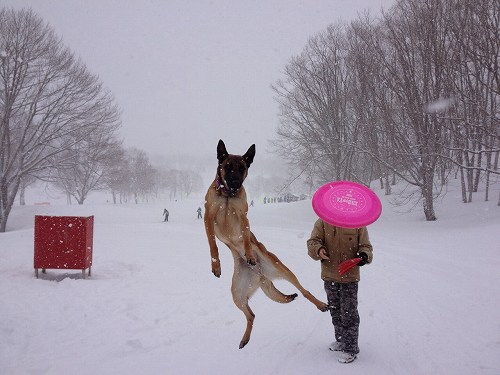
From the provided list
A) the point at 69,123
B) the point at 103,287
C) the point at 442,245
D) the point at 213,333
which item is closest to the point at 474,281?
the point at 442,245

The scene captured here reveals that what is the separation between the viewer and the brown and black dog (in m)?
1.57

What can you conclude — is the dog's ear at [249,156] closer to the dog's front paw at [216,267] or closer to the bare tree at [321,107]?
the dog's front paw at [216,267]

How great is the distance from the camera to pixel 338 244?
3727mm

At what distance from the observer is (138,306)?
631 centimetres

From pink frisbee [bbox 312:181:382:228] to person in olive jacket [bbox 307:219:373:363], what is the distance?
163 centimetres

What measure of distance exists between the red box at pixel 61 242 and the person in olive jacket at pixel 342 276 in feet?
22.2

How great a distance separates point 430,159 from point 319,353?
15163mm

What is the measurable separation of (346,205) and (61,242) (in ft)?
27.8

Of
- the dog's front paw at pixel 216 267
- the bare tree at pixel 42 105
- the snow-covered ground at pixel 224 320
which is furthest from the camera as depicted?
→ the bare tree at pixel 42 105

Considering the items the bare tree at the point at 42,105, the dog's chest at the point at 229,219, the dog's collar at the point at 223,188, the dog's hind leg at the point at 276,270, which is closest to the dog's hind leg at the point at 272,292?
the dog's hind leg at the point at 276,270

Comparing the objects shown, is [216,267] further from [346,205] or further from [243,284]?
[346,205]

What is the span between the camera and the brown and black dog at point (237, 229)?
1569mm

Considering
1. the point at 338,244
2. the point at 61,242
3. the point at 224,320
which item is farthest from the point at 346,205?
the point at 61,242

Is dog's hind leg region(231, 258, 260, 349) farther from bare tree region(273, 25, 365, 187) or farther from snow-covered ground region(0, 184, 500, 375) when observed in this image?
bare tree region(273, 25, 365, 187)
